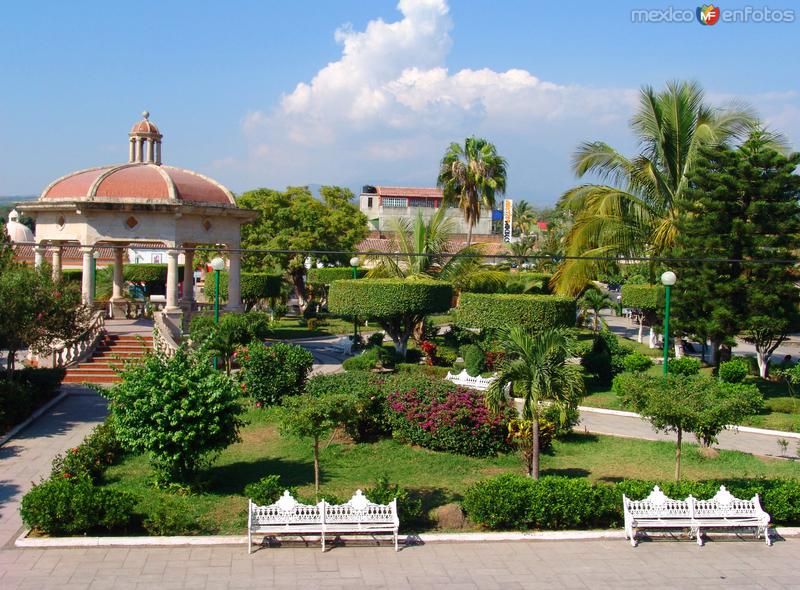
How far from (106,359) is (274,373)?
24.2 feet

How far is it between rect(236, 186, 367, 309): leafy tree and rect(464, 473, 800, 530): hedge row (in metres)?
29.1

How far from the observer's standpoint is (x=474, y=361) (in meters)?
24.2

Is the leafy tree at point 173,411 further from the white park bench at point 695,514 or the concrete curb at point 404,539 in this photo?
the white park bench at point 695,514

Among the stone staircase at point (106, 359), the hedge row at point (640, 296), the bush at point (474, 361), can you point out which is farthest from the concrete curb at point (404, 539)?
the hedge row at point (640, 296)

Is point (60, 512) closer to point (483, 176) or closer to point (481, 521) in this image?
point (481, 521)

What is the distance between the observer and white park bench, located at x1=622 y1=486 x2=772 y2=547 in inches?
489

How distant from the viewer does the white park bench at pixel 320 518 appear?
464 inches

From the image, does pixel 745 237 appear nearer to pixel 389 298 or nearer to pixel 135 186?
pixel 389 298

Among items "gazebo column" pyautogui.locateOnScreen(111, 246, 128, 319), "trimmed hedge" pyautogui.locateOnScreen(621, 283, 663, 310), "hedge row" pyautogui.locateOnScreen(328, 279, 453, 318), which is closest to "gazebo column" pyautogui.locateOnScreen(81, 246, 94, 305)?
"gazebo column" pyautogui.locateOnScreen(111, 246, 128, 319)

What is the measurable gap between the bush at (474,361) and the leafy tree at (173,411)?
438 inches

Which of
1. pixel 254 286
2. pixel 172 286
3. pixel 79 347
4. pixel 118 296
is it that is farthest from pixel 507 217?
pixel 79 347

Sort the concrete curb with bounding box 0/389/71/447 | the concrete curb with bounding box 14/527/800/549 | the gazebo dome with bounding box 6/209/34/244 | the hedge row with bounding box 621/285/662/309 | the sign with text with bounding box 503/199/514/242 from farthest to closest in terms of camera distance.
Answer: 1. the sign with text with bounding box 503/199/514/242
2. the gazebo dome with bounding box 6/209/34/244
3. the hedge row with bounding box 621/285/662/309
4. the concrete curb with bounding box 0/389/71/447
5. the concrete curb with bounding box 14/527/800/549

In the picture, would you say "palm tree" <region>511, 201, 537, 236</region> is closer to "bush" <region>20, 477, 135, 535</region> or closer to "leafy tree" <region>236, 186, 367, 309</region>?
"leafy tree" <region>236, 186, 367, 309</region>

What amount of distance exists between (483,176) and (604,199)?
57.1 ft
